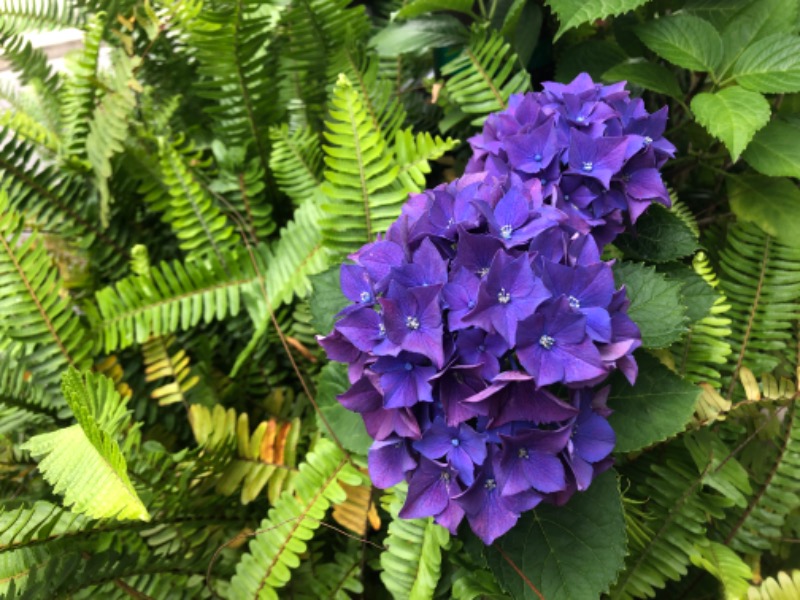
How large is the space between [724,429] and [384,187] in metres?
0.73

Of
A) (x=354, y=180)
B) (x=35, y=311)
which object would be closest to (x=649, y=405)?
(x=354, y=180)

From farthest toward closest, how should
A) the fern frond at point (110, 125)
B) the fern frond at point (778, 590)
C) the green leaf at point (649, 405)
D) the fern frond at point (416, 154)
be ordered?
the fern frond at point (110, 125)
the fern frond at point (416, 154)
the fern frond at point (778, 590)
the green leaf at point (649, 405)

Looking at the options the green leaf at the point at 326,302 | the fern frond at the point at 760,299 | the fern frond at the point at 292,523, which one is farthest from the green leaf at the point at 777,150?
the fern frond at the point at 292,523

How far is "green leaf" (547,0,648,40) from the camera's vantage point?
0.99m

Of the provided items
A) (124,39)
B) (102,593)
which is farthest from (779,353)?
(124,39)

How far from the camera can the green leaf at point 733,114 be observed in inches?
37.7

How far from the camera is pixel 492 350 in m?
0.68

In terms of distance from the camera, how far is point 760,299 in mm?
1078

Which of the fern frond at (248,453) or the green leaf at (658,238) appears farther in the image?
the fern frond at (248,453)

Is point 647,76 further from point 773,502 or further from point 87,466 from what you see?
point 87,466

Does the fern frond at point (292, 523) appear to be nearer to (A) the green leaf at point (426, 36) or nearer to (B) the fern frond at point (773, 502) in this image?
(B) the fern frond at point (773, 502)

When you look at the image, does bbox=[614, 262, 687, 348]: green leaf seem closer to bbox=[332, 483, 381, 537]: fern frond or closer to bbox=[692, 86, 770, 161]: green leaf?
bbox=[692, 86, 770, 161]: green leaf

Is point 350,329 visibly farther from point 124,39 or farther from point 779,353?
point 124,39

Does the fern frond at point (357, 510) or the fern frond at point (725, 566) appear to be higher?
the fern frond at point (357, 510)
